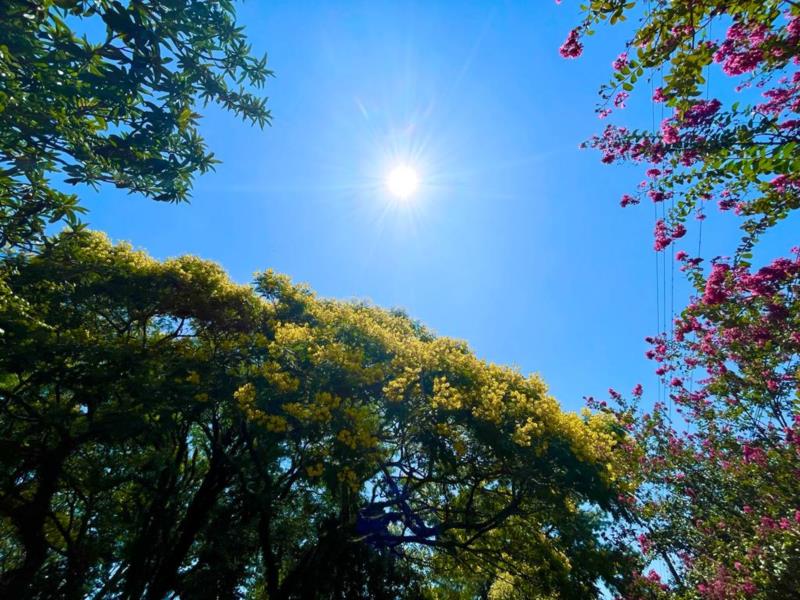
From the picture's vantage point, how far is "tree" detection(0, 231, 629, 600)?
24.2 ft

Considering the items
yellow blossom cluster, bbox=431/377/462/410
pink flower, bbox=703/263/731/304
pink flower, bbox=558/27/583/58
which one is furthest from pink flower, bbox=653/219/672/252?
yellow blossom cluster, bbox=431/377/462/410

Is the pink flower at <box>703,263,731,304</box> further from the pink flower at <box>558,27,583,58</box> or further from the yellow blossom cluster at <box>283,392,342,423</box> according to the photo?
the yellow blossom cluster at <box>283,392,342,423</box>

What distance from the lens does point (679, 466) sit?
900 cm

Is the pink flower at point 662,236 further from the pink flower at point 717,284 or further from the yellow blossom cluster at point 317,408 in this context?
the yellow blossom cluster at point 317,408

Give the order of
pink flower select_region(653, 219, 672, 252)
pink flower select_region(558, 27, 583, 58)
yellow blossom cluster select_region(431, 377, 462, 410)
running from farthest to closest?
yellow blossom cluster select_region(431, 377, 462, 410) < pink flower select_region(653, 219, 672, 252) < pink flower select_region(558, 27, 583, 58)

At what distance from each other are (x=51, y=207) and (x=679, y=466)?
1285 centimetres

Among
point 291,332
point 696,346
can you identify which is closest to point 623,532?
point 696,346

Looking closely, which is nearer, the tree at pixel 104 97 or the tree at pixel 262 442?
the tree at pixel 104 97

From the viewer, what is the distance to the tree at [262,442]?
7.37m

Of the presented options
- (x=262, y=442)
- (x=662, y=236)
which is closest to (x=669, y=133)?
(x=662, y=236)

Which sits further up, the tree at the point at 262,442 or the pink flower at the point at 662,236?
the pink flower at the point at 662,236

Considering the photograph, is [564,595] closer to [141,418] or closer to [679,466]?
[679,466]

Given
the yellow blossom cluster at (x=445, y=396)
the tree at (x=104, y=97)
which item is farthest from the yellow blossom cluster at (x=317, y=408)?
the tree at (x=104, y=97)

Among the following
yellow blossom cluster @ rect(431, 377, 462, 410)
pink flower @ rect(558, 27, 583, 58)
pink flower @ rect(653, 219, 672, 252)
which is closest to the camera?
pink flower @ rect(558, 27, 583, 58)
